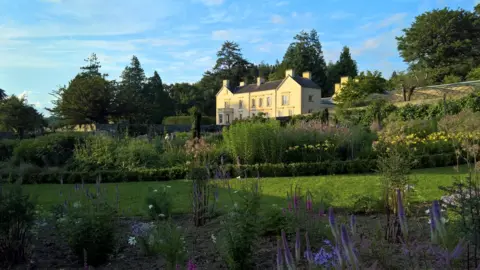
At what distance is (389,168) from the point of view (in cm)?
380

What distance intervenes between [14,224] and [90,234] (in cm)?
73

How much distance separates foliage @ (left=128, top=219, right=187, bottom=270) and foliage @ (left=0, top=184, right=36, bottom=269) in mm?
956

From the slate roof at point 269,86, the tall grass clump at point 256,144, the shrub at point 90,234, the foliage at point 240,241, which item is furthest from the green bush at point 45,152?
the slate roof at point 269,86

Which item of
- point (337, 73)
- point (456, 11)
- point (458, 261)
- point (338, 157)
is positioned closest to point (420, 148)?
point (338, 157)

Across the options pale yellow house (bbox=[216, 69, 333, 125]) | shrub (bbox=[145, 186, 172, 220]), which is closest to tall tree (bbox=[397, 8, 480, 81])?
pale yellow house (bbox=[216, 69, 333, 125])

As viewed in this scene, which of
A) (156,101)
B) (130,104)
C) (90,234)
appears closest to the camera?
(90,234)

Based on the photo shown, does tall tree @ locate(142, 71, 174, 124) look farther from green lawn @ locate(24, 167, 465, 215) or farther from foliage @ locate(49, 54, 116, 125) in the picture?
green lawn @ locate(24, 167, 465, 215)

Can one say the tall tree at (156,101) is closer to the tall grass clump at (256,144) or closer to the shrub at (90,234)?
the tall grass clump at (256,144)

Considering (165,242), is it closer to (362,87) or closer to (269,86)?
(362,87)

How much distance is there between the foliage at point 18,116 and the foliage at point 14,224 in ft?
95.2

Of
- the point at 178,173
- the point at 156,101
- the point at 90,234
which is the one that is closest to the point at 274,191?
the point at 178,173

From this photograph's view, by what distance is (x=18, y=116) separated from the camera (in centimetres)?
2950

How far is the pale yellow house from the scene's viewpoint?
4204 cm

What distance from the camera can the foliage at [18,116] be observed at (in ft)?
95.1
